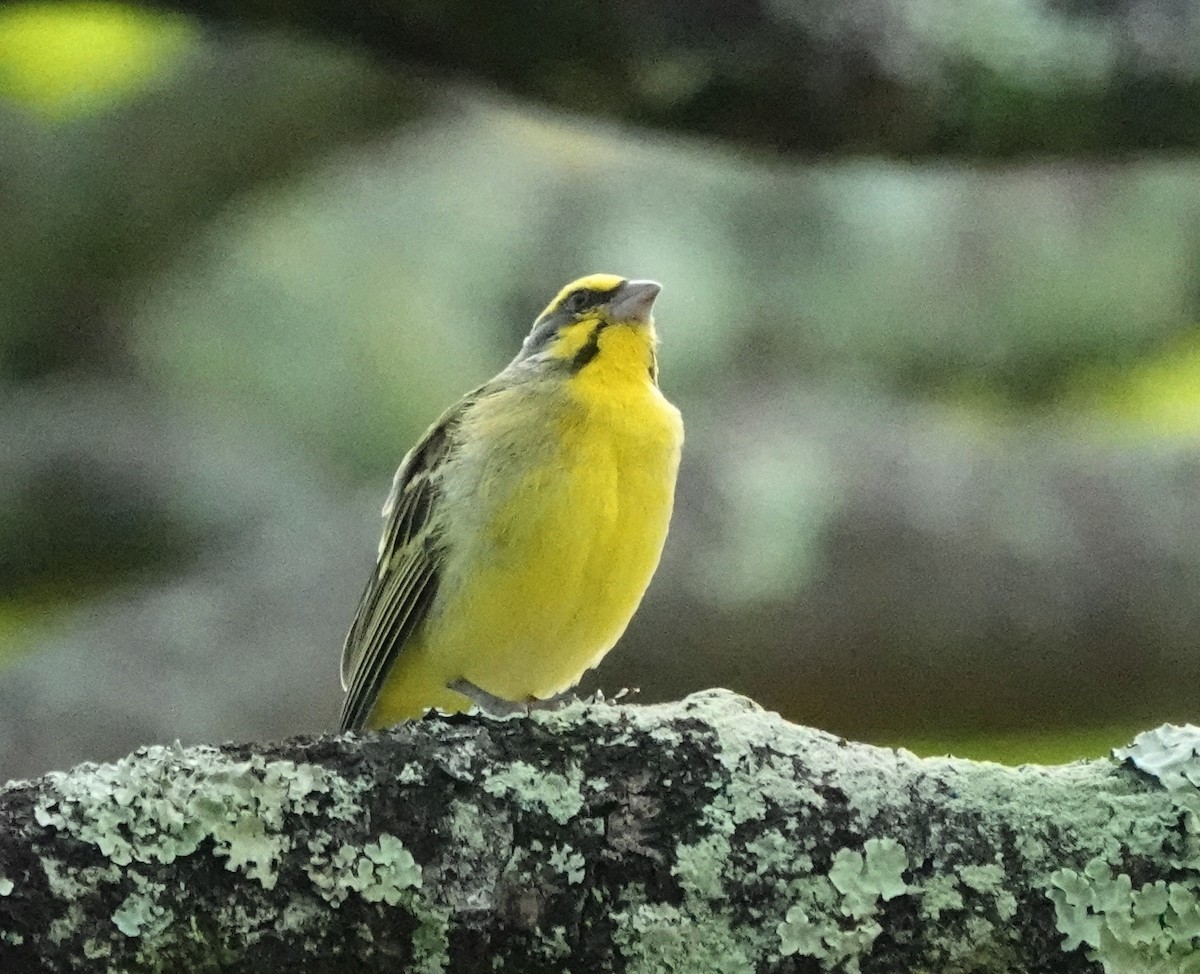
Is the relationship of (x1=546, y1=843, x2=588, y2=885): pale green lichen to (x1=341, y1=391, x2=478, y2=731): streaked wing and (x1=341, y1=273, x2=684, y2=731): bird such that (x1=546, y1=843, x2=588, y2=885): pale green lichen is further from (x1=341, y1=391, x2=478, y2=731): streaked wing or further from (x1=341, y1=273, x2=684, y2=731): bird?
(x1=341, y1=391, x2=478, y2=731): streaked wing

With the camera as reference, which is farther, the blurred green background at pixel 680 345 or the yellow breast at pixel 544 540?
the blurred green background at pixel 680 345

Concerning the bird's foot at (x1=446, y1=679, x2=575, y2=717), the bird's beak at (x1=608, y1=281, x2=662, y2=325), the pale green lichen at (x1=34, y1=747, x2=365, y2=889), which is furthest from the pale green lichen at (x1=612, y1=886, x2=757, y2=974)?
the bird's beak at (x1=608, y1=281, x2=662, y2=325)

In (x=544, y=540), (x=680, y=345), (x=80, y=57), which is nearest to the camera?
(x=544, y=540)

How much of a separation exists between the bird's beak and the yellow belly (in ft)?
0.95

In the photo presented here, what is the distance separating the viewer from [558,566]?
9.82 feet

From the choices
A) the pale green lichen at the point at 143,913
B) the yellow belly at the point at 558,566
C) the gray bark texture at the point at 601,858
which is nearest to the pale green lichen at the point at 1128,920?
the gray bark texture at the point at 601,858

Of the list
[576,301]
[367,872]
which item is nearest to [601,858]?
[367,872]

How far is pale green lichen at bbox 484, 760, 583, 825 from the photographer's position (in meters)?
1.97

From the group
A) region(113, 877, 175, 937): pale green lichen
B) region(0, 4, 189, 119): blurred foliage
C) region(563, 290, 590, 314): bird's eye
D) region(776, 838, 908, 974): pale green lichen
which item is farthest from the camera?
region(0, 4, 189, 119): blurred foliage

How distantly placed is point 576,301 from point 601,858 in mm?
1851

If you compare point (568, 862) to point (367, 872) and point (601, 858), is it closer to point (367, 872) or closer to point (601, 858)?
point (601, 858)

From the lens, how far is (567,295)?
361 cm

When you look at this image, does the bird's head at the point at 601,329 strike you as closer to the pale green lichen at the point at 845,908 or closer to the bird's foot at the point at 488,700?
the bird's foot at the point at 488,700

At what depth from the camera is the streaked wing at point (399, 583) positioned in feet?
10.4
